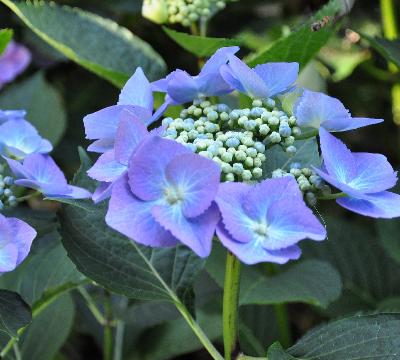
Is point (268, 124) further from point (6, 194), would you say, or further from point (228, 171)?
point (6, 194)

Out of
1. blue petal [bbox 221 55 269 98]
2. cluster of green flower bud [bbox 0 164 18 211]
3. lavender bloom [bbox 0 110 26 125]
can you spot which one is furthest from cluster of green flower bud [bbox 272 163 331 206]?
lavender bloom [bbox 0 110 26 125]

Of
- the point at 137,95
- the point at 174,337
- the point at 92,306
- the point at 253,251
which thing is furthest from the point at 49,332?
the point at 253,251

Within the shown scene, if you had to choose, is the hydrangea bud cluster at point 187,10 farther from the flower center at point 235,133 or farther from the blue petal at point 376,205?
the blue petal at point 376,205

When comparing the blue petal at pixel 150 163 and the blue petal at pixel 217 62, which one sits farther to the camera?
the blue petal at pixel 217 62

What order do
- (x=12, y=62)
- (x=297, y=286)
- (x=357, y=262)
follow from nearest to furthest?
(x=297, y=286) → (x=357, y=262) → (x=12, y=62)

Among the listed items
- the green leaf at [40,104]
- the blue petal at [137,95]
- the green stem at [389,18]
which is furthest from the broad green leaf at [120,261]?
the green stem at [389,18]
